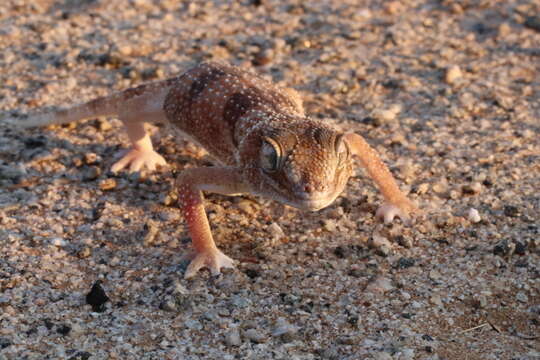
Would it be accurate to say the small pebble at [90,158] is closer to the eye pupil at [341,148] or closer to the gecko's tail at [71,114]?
the gecko's tail at [71,114]

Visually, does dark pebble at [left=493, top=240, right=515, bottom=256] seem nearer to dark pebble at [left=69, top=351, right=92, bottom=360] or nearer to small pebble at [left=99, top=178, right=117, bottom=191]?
dark pebble at [left=69, top=351, right=92, bottom=360]

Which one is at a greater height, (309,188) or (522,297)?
(309,188)

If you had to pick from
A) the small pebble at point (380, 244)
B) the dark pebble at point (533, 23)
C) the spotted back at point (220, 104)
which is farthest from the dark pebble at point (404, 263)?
the dark pebble at point (533, 23)

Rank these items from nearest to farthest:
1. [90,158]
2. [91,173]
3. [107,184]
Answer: [107,184], [91,173], [90,158]

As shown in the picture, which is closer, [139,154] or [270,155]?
[270,155]

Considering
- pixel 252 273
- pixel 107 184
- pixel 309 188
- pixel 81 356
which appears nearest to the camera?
pixel 81 356

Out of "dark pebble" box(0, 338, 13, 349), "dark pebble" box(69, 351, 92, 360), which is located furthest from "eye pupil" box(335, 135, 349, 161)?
"dark pebble" box(0, 338, 13, 349)

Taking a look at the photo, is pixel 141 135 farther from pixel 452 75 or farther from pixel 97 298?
pixel 452 75

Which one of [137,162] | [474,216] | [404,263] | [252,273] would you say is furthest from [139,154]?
[474,216]
